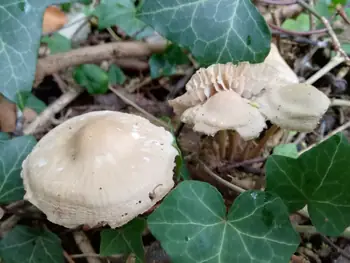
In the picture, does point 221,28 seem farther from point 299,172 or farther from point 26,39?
point 26,39

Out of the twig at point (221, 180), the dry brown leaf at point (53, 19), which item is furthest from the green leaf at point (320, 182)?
the dry brown leaf at point (53, 19)

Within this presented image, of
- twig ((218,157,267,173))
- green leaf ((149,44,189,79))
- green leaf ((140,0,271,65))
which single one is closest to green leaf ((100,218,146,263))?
twig ((218,157,267,173))

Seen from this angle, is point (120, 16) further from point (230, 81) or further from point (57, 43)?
point (230, 81)

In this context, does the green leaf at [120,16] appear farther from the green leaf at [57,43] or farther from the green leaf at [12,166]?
the green leaf at [12,166]

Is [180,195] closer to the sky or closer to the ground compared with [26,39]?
closer to the ground

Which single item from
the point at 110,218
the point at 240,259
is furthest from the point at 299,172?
the point at 110,218

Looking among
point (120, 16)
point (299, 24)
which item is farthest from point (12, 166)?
point (299, 24)

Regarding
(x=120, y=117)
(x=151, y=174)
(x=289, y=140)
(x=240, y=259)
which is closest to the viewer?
(x=240, y=259)
